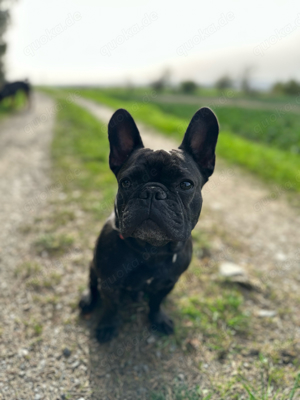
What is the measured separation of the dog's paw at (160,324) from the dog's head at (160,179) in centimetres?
121

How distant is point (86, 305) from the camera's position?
3.01 metres

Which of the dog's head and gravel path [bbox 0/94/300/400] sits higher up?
the dog's head

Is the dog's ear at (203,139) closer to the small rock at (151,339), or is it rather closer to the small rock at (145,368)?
the small rock at (151,339)

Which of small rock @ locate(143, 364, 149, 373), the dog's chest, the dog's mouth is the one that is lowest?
small rock @ locate(143, 364, 149, 373)

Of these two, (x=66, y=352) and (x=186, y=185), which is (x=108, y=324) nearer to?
(x=66, y=352)

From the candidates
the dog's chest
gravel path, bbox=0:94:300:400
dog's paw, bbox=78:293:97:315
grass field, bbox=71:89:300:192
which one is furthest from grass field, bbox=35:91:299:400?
grass field, bbox=71:89:300:192

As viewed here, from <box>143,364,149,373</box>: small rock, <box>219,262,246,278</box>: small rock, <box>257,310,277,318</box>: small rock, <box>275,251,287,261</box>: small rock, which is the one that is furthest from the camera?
<box>275,251,287,261</box>: small rock

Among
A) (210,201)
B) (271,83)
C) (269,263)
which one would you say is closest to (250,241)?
(269,263)

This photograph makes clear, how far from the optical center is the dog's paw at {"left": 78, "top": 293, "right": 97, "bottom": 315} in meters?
3.02

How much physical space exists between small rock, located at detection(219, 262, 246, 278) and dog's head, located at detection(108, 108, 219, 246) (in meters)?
1.87

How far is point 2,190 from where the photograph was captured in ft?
19.1

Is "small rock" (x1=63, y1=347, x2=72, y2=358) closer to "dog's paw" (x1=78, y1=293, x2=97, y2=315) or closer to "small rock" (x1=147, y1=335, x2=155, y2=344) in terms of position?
"dog's paw" (x1=78, y1=293, x2=97, y2=315)

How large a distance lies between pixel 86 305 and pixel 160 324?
2.60 feet

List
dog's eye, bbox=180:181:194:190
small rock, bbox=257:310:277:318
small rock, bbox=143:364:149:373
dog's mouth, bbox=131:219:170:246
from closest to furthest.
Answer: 1. dog's mouth, bbox=131:219:170:246
2. dog's eye, bbox=180:181:194:190
3. small rock, bbox=143:364:149:373
4. small rock, bbox=257:310:277:318
